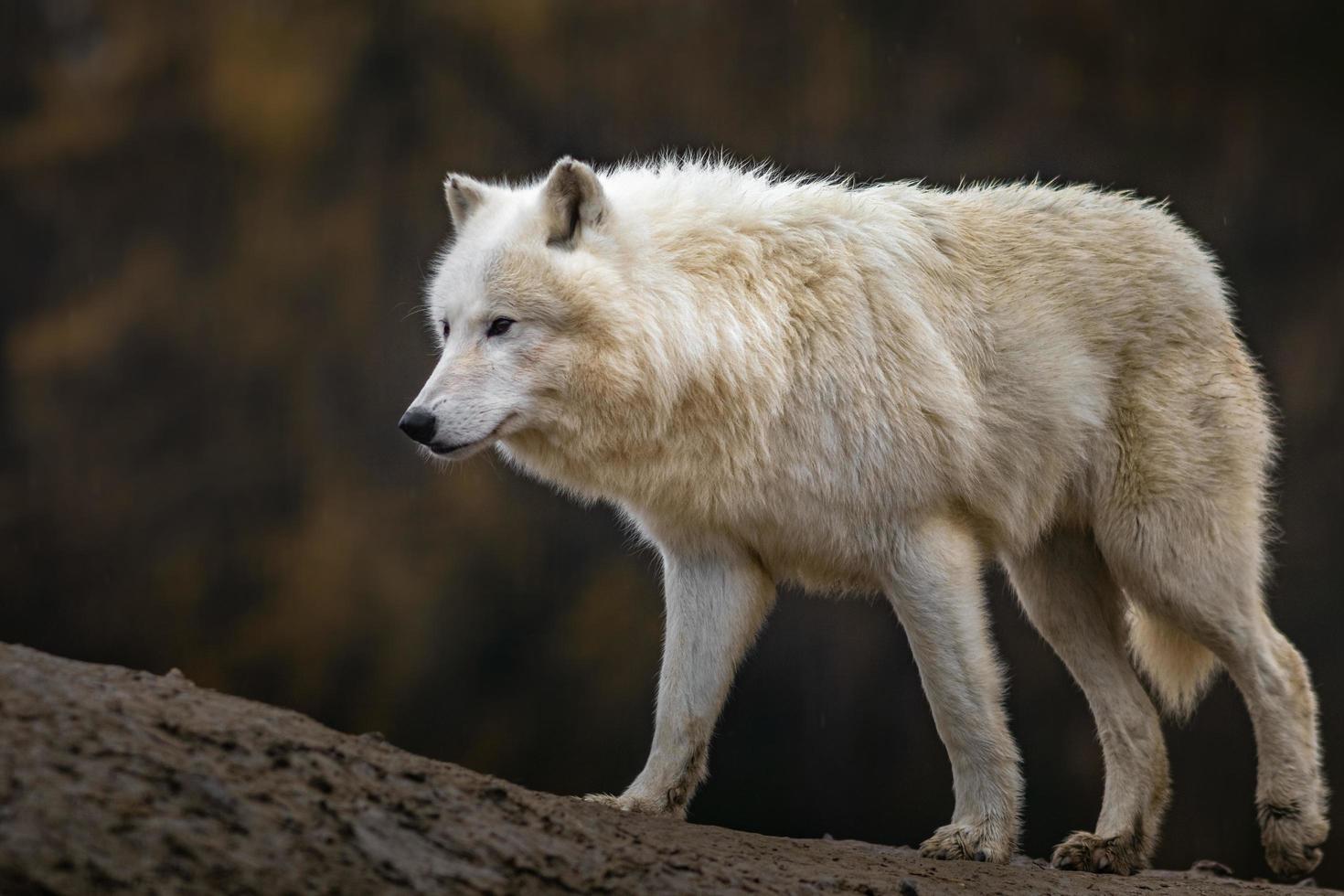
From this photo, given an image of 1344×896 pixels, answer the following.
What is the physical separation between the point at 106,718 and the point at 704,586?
1.87 metres

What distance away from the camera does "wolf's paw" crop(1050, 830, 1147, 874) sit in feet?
14.7

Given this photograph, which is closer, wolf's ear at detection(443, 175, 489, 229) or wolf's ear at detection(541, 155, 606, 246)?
wolf's ear at detection(541, 155, 606, 246)

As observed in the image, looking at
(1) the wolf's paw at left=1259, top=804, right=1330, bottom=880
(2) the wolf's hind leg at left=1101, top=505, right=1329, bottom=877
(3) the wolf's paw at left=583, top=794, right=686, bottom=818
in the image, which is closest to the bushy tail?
(2) the wolf's hind leg at left=1101, top=505, right=1329, bottom=877

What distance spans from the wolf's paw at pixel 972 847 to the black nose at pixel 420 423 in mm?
1778

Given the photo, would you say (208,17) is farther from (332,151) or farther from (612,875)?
(612,875)

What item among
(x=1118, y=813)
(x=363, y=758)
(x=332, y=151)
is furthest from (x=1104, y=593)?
(x=332, y=151)

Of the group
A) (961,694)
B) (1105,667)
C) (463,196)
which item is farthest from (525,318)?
(1105,667)

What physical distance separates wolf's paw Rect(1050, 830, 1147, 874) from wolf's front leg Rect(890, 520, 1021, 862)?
17.9 inches

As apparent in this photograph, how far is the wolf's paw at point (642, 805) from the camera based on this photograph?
4.07 metres

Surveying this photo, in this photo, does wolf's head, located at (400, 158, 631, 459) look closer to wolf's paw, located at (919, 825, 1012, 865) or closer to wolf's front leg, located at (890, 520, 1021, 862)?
wolf's front leg, located at (890, 520, 1021, 862)

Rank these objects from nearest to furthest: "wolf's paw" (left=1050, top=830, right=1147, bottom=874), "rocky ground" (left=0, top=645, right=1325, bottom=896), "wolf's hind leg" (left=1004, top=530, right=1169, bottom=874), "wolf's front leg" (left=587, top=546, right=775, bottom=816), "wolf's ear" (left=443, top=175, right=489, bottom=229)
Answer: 1. "rocky ground" (left=0, top=645, right=1325, bottom=896)
2. "wolf's front leg" (left=587, top=546, right=775, bottom=816)
3. "wolf's ear" (left=443, top=175, right=489, bottom=229)
4. "wolf's paw" (left=1050, top=830, right=1147, bottom=874)
5. "wolf's hind leg" (left=1004, top=530, right=1169, bottom=874)

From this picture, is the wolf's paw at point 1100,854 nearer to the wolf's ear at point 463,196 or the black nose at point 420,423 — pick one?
the black nose at point 420,423

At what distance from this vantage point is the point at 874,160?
677 cm

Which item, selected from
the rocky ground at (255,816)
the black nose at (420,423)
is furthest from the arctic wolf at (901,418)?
the rocky ground at (255,816)
